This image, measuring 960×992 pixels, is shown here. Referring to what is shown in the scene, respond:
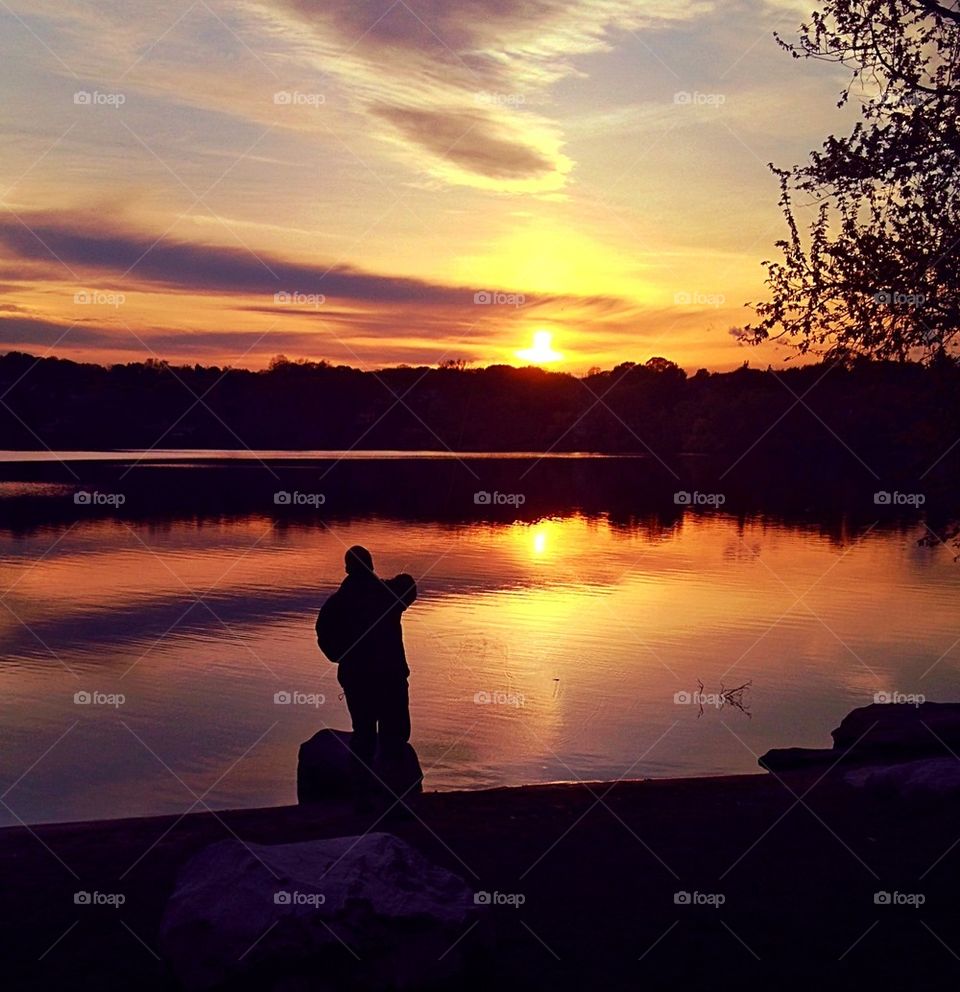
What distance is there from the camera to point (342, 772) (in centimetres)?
1405

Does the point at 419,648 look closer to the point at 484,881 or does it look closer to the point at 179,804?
the point at 179,804

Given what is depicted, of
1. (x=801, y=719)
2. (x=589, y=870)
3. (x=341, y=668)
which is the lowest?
(x=801, y=719)

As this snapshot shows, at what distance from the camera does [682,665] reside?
91.2 ft

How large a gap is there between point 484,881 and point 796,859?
3039 millimetres

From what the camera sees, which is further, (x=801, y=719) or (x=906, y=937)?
(x=801, y=719)

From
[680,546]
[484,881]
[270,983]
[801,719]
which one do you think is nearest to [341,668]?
[484,881]

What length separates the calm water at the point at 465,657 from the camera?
1881cm

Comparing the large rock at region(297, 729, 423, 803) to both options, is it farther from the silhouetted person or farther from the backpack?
the backpack

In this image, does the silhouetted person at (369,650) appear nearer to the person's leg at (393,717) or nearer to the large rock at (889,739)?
the person's leg at (393,717)

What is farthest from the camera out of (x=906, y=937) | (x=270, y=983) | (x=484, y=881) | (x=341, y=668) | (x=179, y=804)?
(x=179, y=804)

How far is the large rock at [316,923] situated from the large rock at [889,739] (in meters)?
9.88

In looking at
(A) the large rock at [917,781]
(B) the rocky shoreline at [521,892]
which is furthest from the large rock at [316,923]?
(A) the large rock at [917,781]

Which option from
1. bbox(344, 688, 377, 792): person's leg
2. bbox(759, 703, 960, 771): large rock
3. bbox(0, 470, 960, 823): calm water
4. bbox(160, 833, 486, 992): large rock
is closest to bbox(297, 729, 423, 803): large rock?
bbox(344, 688, 377, 792): person's leg

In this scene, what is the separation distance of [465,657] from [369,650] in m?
15.0
